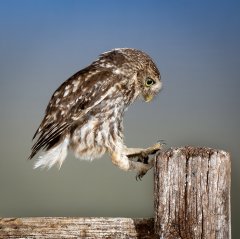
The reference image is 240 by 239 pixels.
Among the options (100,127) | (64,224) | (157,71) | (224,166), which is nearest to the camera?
(224,166)

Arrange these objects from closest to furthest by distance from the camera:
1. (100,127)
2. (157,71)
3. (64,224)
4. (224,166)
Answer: (224,166) < (64,224) < (100,127) < (157,71)

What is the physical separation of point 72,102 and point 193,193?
7.01 ft

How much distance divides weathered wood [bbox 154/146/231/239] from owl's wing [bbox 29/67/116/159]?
1.97 m

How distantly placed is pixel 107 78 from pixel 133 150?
1.93 ft

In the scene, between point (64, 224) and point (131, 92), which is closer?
point (64, 224)

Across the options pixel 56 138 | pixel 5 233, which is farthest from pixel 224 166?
pixel 56 138

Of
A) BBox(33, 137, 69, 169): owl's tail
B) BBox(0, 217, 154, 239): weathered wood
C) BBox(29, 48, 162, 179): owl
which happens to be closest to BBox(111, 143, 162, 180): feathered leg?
BBox(29, 48, 162, 179): owl

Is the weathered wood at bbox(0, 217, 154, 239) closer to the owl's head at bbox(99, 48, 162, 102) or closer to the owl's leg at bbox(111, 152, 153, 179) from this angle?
the owl's leg at bbox(111, 152, 153, 179)

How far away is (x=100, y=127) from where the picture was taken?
172 inches

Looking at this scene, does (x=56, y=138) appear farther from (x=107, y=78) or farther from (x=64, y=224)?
(x=64, y=224)

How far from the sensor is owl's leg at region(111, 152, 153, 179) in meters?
4.28

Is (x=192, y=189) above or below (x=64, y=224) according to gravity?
above

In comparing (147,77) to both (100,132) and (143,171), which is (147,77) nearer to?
(100,132)

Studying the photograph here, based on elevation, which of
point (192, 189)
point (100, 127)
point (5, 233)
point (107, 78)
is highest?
point (107, 78)
